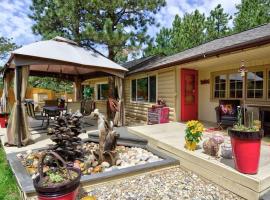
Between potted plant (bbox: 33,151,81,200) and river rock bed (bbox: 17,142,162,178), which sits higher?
potted plant (bbox: 33,151,81,200)

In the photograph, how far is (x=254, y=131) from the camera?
8.47 ft

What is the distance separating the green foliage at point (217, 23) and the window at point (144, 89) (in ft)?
34.6

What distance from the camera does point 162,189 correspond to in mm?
3045

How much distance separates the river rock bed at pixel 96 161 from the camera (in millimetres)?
3541

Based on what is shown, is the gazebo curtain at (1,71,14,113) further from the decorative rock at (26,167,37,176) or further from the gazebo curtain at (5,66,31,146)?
the decorative rock at (26,167,37,176)

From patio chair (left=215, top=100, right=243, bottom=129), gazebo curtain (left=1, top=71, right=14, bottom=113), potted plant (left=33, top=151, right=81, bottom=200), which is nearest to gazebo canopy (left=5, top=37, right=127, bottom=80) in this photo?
gazebo curtain (left=1, top=71, right=14, bottom=113)

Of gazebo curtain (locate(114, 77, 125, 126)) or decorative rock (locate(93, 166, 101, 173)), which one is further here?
gazebo curtain (locate(114, 77, 125, 126))

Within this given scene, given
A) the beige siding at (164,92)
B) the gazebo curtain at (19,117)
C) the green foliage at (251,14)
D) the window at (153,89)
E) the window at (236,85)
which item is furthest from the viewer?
the green foliage at (251,14)

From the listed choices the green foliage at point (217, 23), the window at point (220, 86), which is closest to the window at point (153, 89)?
the window at point (220, 86)

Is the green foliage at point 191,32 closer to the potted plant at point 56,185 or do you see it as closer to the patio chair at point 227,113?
the patio chair at point 227,113

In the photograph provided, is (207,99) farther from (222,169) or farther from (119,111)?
(222,169)

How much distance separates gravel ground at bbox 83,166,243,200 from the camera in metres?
2.85

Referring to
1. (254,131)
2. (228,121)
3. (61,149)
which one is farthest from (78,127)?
(228,121)

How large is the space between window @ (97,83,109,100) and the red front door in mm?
6445
